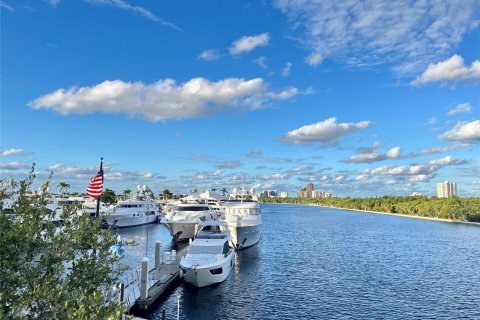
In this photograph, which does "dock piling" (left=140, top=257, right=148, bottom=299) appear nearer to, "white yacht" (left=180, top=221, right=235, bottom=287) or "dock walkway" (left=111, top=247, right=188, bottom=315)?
"dock walkway" (left=111, top=247, right=188, bottom=315)

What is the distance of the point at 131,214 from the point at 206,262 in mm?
A: 75802

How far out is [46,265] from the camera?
1117 centimetres

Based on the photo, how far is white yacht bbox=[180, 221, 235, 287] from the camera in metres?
40.0

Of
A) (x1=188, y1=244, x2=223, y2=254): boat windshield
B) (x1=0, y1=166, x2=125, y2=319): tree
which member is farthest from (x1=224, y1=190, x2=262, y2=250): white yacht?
(x1=0, y1=166, x2=125, y2=319): tree

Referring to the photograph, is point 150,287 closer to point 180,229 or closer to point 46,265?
point 46,265

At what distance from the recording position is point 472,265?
61031 mm

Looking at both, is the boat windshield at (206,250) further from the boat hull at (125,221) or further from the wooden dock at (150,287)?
the boat hull at (125,221)

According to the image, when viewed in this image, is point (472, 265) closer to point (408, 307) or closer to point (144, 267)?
point (408, 307)

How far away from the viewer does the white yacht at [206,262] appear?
40.0 metres

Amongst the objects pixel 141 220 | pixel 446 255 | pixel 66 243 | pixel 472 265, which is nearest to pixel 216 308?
pixel 66 243

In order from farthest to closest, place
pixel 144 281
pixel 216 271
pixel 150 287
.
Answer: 1. pixel 216 271
2. pixel 150 287
3. pixel 144 281

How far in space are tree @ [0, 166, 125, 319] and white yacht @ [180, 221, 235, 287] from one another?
1112 inches

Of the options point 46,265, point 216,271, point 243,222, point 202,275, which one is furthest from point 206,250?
point 46,265

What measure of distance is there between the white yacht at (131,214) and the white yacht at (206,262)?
6464 cm
